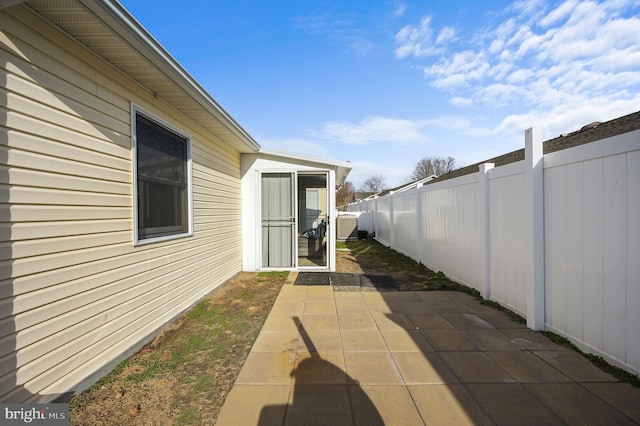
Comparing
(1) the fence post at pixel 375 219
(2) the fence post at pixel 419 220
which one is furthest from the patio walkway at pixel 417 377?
(1) the fence post at pixel 375 219

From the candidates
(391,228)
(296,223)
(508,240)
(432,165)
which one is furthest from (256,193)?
(432,165)

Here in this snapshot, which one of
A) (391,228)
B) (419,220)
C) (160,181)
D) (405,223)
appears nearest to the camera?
(160,181)

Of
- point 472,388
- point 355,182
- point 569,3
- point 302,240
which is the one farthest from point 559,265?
point 355,182

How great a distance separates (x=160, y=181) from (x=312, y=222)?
27.8 ft

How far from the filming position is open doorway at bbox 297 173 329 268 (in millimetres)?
7384

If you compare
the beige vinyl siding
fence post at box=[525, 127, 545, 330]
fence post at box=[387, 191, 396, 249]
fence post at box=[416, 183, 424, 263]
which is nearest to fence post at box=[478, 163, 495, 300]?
fence post at box=[525, 127, 545, 330]

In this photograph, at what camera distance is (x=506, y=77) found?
6148 mm

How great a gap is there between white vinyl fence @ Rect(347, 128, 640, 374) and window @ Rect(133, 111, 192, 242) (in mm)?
4394

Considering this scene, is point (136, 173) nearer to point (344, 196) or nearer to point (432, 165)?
point (344, 196)

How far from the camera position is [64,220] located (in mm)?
2080

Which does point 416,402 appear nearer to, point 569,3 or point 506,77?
point 569,3

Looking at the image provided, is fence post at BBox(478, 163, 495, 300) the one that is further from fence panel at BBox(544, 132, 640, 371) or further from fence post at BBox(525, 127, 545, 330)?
fence panel at BBox(544, 132, 640, 371)

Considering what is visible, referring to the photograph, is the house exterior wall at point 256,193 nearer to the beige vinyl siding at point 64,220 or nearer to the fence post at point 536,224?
the beige vinyl siding at point 64,220

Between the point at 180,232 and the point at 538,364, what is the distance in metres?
4.36
